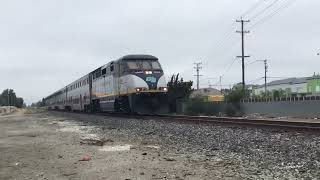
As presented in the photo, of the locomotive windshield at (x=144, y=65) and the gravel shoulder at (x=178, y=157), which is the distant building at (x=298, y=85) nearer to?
the locomotive windshield at (x=144, y=65)

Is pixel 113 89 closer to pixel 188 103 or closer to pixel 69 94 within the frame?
pixel 188 103

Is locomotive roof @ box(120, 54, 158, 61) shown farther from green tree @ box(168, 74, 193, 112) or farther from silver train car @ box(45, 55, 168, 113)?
green tree @ box(168, 74, 193, 112)

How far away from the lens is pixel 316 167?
9.59m

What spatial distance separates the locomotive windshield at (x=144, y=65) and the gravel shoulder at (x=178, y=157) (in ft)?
46.3

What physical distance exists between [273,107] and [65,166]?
101ft

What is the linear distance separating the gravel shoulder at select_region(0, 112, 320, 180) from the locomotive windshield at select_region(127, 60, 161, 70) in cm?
1412

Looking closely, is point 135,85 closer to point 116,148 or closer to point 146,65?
point 146,65

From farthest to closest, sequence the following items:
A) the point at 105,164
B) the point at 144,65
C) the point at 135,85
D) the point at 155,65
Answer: the point at 155,65 → the point at 144,65 → the point at 135,85 → the point at 105,164

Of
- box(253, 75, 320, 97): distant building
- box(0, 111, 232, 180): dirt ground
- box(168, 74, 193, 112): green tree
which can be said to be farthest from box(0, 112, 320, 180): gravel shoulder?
box(253, 75, 320, 97): distant building

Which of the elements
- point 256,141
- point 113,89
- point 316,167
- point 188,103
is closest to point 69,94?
point 188,103

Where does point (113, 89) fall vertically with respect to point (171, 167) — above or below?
above

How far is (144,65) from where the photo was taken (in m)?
32.2

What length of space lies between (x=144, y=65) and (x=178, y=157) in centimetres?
2036

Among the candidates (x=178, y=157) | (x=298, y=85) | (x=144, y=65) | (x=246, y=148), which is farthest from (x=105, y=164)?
(x=298, y=85)
